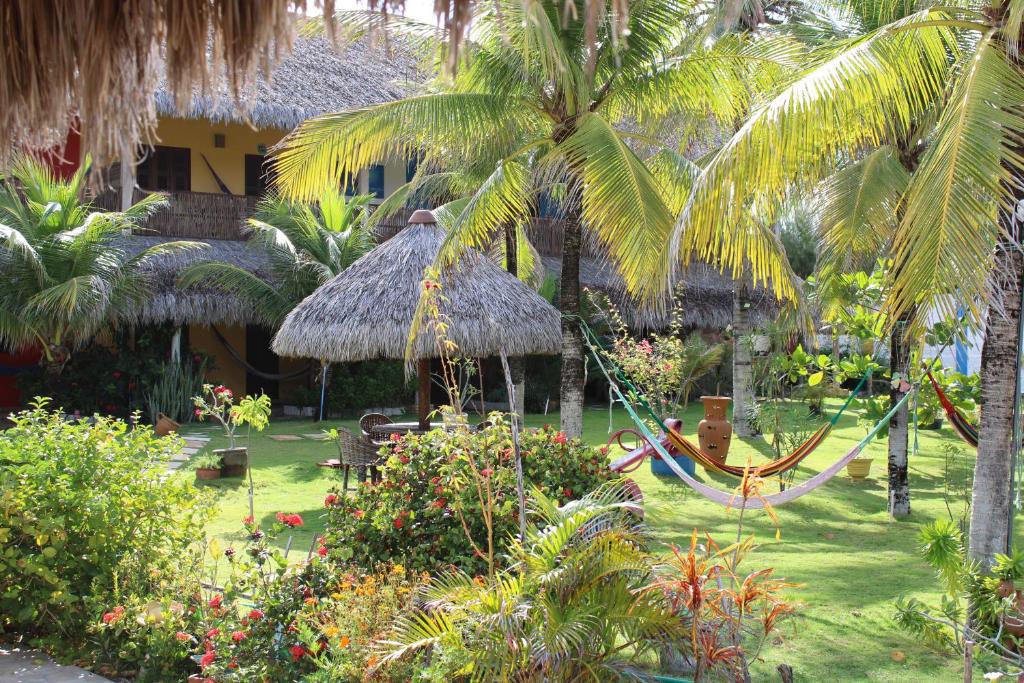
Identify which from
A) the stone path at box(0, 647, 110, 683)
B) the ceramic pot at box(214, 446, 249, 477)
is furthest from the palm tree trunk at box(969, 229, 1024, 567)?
the ceramic pot at box(214, 446, 249, 477)

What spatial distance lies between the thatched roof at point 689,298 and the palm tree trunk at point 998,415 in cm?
1142

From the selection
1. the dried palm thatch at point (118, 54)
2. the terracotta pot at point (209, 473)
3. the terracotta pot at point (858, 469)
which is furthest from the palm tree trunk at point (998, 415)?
the terracotta pot at point (209, 473)

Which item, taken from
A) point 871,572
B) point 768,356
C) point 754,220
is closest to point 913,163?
point 754,220

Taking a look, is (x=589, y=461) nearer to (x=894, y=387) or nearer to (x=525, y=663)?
(x=525, y=663)

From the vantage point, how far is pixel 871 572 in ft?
21.3

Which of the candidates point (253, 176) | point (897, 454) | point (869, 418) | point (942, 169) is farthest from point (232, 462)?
point (253, 176)

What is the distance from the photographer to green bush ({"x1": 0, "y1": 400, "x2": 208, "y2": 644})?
457 centimetres

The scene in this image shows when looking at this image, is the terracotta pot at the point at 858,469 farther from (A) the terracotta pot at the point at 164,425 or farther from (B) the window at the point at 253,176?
(B) the window at the point at 253,176

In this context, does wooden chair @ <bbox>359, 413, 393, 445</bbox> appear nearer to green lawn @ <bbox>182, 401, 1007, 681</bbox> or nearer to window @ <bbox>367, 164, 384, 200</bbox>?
green lawn @ <bbox>182, 401, 1007, 681</bbox>

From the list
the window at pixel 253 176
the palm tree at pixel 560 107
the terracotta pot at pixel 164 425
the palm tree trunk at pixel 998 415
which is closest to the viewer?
the palm tree trunk at pixel 998 415

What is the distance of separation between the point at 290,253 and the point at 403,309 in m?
5.68

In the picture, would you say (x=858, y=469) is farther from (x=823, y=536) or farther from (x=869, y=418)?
(x=823, y=536)

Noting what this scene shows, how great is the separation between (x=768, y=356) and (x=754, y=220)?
995 cm

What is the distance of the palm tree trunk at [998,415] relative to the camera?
4.93 m
